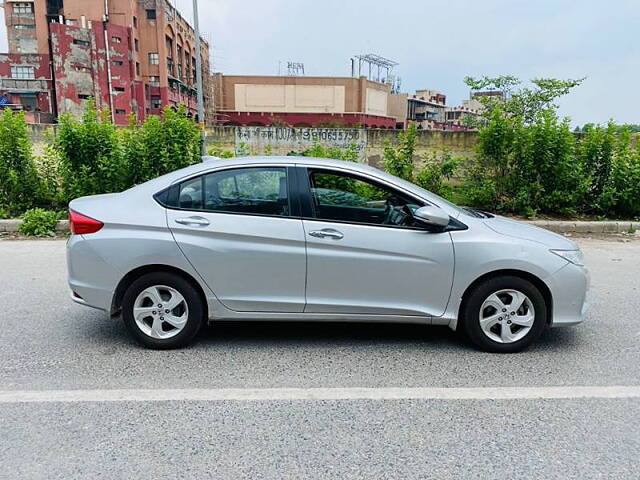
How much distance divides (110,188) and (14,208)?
1.95 meters

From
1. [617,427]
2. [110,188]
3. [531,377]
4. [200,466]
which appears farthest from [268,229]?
[110,188]

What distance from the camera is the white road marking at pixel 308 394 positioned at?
338 cm

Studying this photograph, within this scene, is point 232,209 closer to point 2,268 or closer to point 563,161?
point 2,268

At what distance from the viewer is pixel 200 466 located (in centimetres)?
267

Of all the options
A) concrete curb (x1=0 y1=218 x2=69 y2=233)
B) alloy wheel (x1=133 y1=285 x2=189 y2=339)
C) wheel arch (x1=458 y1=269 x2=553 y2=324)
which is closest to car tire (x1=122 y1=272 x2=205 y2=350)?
alloy wheel (x1=133 y1=285 x2=189 y2=339)

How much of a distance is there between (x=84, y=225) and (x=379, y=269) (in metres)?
2.44

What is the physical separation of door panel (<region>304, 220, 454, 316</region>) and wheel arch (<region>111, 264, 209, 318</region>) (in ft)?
3.01

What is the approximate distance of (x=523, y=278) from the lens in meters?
4.07

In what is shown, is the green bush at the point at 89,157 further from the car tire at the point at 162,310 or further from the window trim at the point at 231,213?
the car tire at the point at 162,310

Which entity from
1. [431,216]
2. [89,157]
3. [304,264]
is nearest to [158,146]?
[89,157]

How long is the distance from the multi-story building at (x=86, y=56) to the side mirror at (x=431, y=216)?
53.4 metres

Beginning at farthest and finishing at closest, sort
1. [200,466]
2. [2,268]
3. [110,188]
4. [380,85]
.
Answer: [380,85] → [110,188] → [2,268] → [200,466]

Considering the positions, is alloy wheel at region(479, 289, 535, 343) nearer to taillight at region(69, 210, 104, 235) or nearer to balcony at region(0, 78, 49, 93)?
taillight at region(69, 210, 104, 235)

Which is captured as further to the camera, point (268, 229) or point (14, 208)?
point (14, 208)
